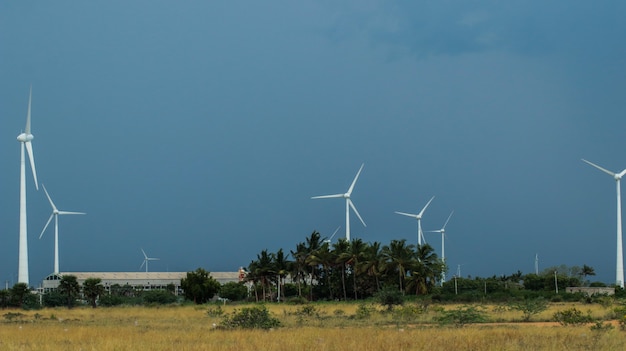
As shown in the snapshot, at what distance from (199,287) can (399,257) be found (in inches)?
813

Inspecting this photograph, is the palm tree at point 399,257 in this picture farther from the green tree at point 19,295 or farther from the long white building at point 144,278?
the long white building at point 144,278

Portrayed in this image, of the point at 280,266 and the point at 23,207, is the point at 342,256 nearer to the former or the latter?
the point at 280,266

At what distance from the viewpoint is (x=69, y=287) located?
265 feet

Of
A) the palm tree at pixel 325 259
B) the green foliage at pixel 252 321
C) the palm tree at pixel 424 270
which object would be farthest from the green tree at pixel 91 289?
the green foliage at pixel 252 321

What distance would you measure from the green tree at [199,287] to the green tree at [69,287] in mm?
11075

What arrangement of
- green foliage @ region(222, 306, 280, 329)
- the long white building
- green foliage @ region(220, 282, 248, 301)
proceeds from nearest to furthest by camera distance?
green foliage @ region(222, 306, 280, 329) → green foliage @ region(220, 282, 248, 301) → the long white building

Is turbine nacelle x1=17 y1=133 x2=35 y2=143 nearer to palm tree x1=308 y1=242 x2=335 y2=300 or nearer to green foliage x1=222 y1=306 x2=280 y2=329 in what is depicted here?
palm tree x1=308 y1=242 x2=335 y2=300

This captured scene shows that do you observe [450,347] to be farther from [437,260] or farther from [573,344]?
[437,260]

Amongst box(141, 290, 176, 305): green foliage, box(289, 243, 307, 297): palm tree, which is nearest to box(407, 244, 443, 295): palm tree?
box(289, 243, 307, 297): palm tree

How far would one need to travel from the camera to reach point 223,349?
23.5 meters

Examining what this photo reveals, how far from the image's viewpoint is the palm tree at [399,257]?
85125mm

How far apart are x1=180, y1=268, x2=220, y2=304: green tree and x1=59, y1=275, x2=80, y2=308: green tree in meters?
11.1

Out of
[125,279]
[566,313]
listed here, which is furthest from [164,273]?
[566,313]

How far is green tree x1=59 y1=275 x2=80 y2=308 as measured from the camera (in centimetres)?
8050
